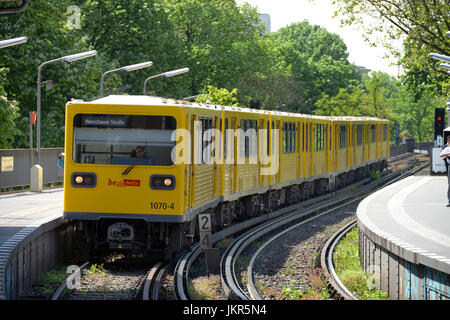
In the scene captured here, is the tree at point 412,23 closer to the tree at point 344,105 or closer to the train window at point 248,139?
the train window at point 248,139

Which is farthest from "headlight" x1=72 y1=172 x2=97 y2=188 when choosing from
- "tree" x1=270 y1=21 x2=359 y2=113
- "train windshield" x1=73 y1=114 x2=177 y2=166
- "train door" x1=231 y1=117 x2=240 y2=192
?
"tree" x1=270 y1=21 x2=359 y2=113

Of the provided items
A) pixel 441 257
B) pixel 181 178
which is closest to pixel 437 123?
pixel 181 178

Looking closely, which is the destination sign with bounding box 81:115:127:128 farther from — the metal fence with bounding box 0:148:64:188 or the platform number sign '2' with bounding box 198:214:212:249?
the metal fence with bounding box 0:148:64:188

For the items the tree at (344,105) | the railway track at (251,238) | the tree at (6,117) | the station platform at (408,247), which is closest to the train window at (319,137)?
the railway track at (251,238)

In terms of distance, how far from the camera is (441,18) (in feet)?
114

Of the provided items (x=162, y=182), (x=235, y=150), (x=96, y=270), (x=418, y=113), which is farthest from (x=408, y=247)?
→ (x=418, y=113)

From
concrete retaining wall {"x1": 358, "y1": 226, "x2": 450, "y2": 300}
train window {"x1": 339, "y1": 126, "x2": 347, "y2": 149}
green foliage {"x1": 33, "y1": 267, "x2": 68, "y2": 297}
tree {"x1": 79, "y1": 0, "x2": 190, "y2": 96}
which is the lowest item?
green foliage {"x1": 33, "y1": 267, "x2": 68, "y2": 297}

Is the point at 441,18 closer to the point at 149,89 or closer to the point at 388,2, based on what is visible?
the point at 388,2

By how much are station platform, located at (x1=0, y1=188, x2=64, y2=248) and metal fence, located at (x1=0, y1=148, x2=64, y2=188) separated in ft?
20.0

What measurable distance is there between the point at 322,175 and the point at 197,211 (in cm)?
1519

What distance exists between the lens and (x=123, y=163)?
13953mm

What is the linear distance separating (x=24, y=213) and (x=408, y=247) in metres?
8.36

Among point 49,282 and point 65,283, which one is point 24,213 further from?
point 65,283

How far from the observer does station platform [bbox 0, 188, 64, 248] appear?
1346cm
